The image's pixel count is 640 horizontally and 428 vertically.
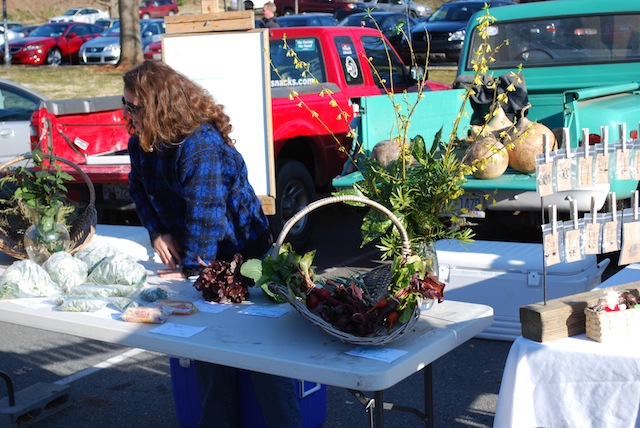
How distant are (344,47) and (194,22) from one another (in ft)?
6.25

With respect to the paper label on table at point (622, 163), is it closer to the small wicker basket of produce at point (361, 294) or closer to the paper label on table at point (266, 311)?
the small wicker basket of produce at point (361, 294)

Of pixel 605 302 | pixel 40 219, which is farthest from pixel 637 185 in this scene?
pixel 40 219

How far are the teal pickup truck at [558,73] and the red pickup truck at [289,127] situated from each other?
89 cm

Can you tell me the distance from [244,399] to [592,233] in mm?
1565

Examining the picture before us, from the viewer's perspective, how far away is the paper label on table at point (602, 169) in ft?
9.81

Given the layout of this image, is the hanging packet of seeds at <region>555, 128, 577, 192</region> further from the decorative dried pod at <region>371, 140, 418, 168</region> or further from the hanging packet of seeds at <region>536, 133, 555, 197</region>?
the decorative dried pod at <region>371, 140, 418, 168</region>

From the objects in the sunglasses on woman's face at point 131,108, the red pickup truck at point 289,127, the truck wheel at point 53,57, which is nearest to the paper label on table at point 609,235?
the sunglasses on woman's face at point 131,108

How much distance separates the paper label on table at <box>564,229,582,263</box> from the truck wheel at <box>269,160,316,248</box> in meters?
4.25

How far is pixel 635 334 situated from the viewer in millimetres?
2717

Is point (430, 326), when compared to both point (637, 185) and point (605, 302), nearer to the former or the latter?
point (605, 302)

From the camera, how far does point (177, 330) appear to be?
284 cm

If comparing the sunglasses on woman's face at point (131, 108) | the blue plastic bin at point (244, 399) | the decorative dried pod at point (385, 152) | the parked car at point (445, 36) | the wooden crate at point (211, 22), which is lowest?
the blue plastic bin at point (244, 399)

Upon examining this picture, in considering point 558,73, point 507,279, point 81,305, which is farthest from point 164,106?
point 558,73

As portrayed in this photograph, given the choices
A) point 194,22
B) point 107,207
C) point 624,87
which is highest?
point 194,22
